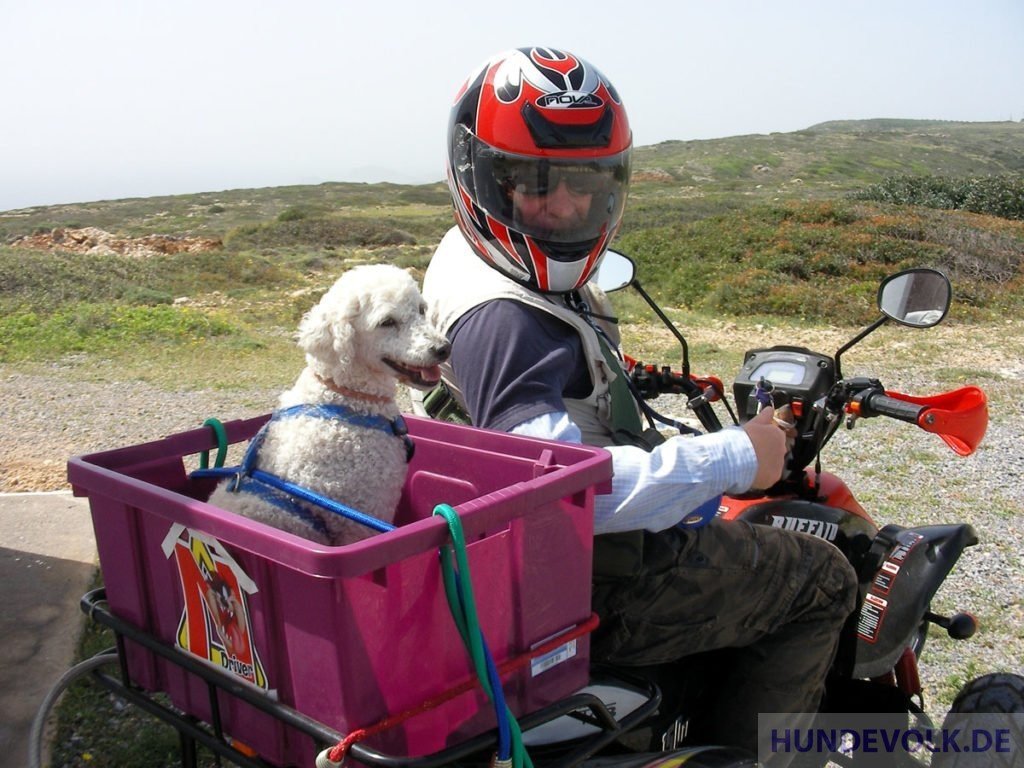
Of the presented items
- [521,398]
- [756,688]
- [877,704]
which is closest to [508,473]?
[521,398]

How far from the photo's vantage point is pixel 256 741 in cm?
154

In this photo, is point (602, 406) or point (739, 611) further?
point (602, 406)

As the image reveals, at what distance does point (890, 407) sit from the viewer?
7.20 ft

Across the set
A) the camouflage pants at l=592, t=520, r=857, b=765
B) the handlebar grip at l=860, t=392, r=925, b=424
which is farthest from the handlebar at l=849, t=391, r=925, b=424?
the camouflage pants at l=592, t=520, r=857, b=765

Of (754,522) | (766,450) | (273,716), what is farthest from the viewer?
(754,522)

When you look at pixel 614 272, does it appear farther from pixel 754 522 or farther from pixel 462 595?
pixel 462 595

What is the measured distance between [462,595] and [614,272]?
5.41 ft

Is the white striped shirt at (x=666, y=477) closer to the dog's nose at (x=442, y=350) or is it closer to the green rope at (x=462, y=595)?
the dog's nose at (x=442, y=350)

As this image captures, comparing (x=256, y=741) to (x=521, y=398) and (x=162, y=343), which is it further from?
(x=162, y=343)

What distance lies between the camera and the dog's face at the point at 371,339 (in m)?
2.13

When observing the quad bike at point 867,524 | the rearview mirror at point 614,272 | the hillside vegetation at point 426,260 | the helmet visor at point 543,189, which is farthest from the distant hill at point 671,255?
the quad bike at point 867,524

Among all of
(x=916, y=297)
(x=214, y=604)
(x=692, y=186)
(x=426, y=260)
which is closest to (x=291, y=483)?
(x=214, y=604)

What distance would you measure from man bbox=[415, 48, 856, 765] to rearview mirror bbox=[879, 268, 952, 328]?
620 millimetres

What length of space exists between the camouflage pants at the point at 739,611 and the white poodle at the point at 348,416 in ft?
1.85
